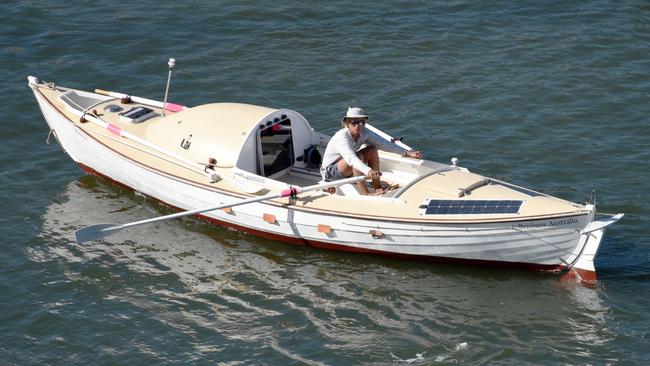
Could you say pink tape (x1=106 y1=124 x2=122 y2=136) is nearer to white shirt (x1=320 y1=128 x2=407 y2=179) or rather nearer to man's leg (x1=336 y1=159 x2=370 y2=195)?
white shirt (x1=320 y1=128 x2=407 y2=179)

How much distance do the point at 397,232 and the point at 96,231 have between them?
4994mm

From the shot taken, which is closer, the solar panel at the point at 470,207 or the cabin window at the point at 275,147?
the solar panel at the point at 470,207

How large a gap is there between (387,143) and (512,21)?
988 cm

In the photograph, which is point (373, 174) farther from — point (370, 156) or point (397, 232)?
point (397, 232)

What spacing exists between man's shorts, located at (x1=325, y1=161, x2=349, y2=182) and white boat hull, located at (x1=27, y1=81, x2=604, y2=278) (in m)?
1.04

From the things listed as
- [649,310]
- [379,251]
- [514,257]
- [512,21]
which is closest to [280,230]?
[379,251]

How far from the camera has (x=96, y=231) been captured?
18.0m

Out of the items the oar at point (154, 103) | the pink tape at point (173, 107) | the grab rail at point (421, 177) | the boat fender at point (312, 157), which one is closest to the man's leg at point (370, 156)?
the grab rail at point (421, 177)

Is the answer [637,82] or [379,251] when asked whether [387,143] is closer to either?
[379,251]

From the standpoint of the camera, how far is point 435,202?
679 inches

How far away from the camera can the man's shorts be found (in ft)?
61.0

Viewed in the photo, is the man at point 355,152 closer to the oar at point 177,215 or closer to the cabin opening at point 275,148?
the oar at point 177,215

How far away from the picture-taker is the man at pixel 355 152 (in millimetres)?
18016

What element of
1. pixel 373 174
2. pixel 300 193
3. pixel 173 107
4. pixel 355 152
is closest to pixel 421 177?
pixel 373 174
